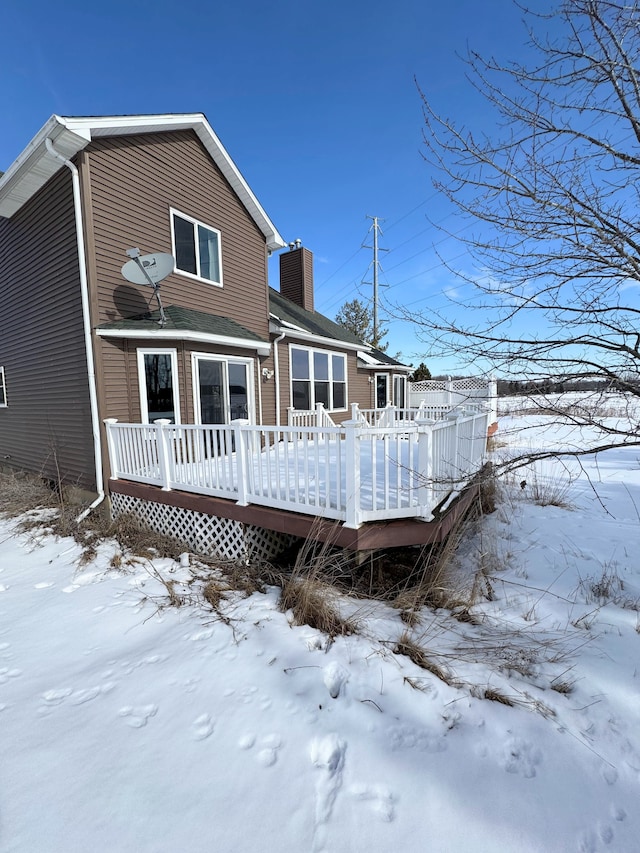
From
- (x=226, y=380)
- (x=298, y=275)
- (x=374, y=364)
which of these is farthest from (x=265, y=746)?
(x=374, y=364)

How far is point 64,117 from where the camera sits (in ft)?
16.6

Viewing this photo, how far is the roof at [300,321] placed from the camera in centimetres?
991

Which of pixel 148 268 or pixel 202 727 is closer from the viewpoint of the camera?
pixel 202 727

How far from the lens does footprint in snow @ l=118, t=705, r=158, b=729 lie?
2.27 meters

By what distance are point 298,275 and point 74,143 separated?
27.4ft

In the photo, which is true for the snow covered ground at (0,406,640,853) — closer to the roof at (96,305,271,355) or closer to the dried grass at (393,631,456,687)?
the dried grass at (393,631,456,687)

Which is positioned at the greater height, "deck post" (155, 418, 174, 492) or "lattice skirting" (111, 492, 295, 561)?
"deck post" (155, 418, 174, 492)

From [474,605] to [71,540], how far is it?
5.49 meters

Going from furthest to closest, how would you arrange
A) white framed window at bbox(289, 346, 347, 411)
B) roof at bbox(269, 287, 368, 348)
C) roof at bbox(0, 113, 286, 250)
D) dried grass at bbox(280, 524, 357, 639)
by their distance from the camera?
white framed window at bbox(289, 346, 347, 411)
roof at bbox(269, 287, 368, 348)
roof at bbox(0, 113, 286, 250)
dried grass at bbox(280, 524, 357, 639)

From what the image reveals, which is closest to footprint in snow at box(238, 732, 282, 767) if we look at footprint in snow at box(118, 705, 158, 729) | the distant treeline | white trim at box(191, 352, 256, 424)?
footprint in snow at box(118, 705, 158, 729)

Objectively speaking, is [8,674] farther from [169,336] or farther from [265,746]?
[169,336]

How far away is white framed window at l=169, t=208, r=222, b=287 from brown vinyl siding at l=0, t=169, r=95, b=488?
1818 millimetres

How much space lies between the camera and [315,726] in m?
2.25

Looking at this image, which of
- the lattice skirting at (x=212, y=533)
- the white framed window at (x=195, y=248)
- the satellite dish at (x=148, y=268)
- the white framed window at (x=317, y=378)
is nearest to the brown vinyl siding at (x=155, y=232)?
the white framed window at (x=195, y=248)
